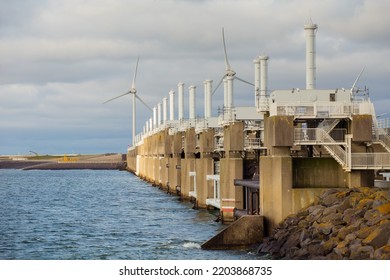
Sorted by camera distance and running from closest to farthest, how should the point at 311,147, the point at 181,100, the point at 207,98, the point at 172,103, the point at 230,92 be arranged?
the point at 311,147 → the point at 230,92 → the point at 207,98 → the point at 181,100 → the point at 172,103

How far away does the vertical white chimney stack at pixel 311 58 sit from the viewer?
5534 cm

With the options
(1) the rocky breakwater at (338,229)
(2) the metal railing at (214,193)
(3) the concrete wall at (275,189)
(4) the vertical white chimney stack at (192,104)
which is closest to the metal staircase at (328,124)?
(3) the concrete wall at (275,189)

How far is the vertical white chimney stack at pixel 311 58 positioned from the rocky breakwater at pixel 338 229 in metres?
12.9

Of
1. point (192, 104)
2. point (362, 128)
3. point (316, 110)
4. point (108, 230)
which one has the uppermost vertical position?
point (192, 104)

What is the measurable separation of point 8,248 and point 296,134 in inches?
818

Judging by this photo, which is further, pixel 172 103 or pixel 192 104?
pixel 172 103

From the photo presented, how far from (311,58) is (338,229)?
19.3 m

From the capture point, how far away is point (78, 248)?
53.7 m

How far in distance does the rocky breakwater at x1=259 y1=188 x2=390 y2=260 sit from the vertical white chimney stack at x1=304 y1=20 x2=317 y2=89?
42.2ft

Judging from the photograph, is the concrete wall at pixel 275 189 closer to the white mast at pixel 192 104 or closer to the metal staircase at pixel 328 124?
the metal staircase at pixel 328 124

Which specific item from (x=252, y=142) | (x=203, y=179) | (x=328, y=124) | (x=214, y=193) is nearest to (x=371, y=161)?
(x=328, y=124)

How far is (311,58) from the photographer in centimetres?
5641

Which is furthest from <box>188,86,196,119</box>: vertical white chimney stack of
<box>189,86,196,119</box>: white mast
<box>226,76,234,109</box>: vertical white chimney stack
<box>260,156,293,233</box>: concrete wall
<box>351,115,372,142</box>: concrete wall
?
<box>351,115,372,142</box>: concrete wall

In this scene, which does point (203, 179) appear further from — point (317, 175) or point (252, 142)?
point (317, 175)
